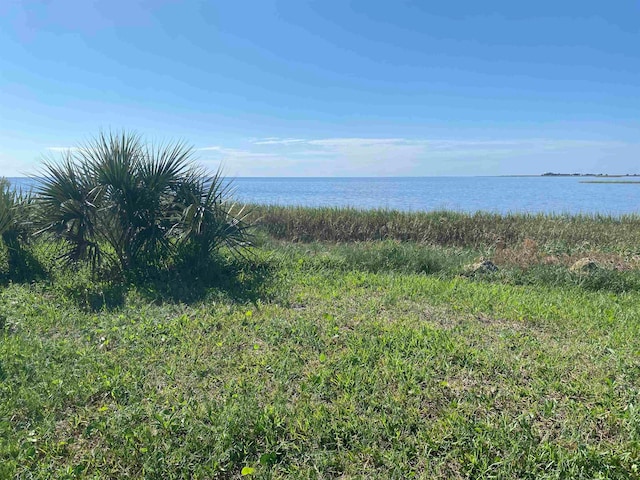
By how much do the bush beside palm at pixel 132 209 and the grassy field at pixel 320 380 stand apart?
33.8 inches

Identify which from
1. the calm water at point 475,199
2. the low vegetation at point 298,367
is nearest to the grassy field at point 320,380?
the low vegetation at point 298,367

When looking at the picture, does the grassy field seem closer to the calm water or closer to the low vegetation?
the low vegetation

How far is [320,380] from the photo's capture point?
132 inches

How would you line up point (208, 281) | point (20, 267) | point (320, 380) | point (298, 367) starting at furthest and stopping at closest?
point (20, 267)
point (208, 281)
point (298, 367)
point (320, 380)

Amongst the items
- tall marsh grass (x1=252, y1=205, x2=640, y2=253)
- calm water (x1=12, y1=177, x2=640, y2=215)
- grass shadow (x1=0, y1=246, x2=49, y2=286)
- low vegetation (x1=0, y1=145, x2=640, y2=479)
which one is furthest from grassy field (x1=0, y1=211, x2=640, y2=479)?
tall marsh grass (x1=252, y1=205, x2=640, y2=253)

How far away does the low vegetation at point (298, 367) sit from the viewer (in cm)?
257

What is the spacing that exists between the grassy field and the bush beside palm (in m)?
0.86

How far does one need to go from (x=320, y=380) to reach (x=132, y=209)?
523 cm

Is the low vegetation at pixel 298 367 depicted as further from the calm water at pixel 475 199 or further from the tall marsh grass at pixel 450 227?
the tall marsh grass at pixel 450 227

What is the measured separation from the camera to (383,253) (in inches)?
337

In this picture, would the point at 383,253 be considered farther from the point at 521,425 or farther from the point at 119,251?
the point at 521,425

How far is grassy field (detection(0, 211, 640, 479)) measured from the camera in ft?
8.39

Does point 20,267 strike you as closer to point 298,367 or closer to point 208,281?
point 208,281

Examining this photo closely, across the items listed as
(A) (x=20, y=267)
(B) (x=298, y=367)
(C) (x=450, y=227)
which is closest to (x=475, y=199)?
(C) (x=450, y=227)
